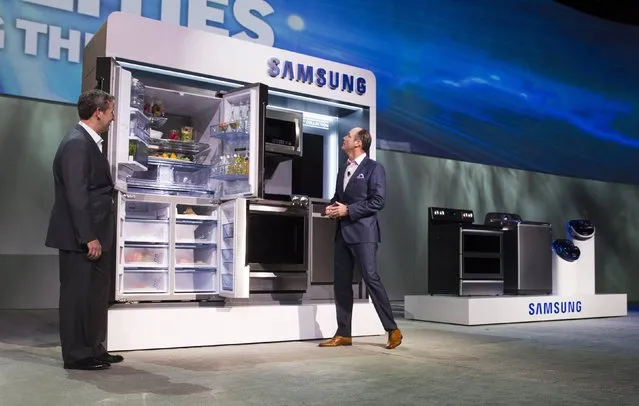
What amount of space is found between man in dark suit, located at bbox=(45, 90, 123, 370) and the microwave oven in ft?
5.98

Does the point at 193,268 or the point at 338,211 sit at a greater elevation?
the point at 338,211

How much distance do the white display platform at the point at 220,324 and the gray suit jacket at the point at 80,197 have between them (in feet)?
2.84

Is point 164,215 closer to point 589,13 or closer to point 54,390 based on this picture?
point 54,390

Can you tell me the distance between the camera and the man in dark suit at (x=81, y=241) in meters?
3.42

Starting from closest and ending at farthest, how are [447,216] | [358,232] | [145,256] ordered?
[358,232]
[145,256]
[447,216]

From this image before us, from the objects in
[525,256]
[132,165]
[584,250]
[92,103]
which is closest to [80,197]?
[92,103]

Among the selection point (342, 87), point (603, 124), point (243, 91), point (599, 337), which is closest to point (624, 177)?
point (603, 124)

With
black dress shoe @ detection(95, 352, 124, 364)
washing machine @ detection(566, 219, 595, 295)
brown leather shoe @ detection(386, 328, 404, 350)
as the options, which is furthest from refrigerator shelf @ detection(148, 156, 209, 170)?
washing machine @ detection(566, 219, 595, 295)

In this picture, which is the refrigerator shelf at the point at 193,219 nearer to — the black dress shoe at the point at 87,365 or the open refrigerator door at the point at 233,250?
the open refrigerator door at the point at 233,250

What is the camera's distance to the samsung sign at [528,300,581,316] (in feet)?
22.3

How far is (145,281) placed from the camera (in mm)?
4848

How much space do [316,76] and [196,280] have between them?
196 cm

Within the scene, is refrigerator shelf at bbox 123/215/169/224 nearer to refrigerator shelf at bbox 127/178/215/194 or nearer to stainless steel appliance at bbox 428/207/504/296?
refrigerator shelf at bbox 127/178/215/194

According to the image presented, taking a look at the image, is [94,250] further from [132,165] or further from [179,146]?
[179,146]
